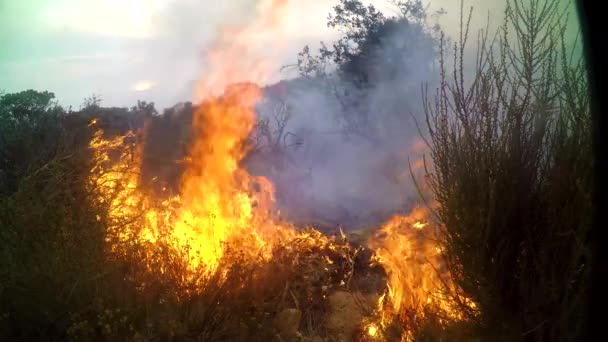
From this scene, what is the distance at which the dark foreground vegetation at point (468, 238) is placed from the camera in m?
4.07

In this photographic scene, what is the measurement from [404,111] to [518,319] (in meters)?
11.6

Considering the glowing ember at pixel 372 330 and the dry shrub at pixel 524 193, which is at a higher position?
the dry shrub at pixel 524 193

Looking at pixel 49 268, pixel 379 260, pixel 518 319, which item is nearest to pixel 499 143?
pixel 518 319

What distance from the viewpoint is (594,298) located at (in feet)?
12.6

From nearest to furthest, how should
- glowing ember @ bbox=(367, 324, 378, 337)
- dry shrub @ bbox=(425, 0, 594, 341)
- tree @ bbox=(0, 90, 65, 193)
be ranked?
dry shrub @ bbox=(425, 0, 594, 341) < glowing ember @ bbox=(367, 324, 378, 337) < tree @ bbox=(0, 90, 65, 193)

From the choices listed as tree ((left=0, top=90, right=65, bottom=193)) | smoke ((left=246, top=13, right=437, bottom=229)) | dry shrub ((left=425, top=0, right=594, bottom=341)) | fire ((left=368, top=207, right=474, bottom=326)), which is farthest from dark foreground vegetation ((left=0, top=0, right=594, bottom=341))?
smoke ((left=246, top=13, right=437, bottom=229))

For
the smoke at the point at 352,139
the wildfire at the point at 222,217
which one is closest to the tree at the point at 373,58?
the smoke at the point at 352,139

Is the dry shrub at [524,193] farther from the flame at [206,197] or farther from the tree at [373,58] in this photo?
the tree at [373,58]

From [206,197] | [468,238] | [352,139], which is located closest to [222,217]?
[206,197]

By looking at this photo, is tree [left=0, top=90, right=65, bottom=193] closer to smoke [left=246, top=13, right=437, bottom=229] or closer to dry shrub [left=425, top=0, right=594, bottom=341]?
dry shrub [left=425, top=0, right=594, bottom=341]

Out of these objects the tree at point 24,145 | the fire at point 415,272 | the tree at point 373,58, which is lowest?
the fire at point 415,272

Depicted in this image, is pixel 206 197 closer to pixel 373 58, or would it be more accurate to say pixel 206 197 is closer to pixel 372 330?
pixel 372 330

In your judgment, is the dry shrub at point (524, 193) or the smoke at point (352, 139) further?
the smoke at point (352, 139)

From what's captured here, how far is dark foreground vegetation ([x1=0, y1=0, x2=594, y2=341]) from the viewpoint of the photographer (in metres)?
4.07
